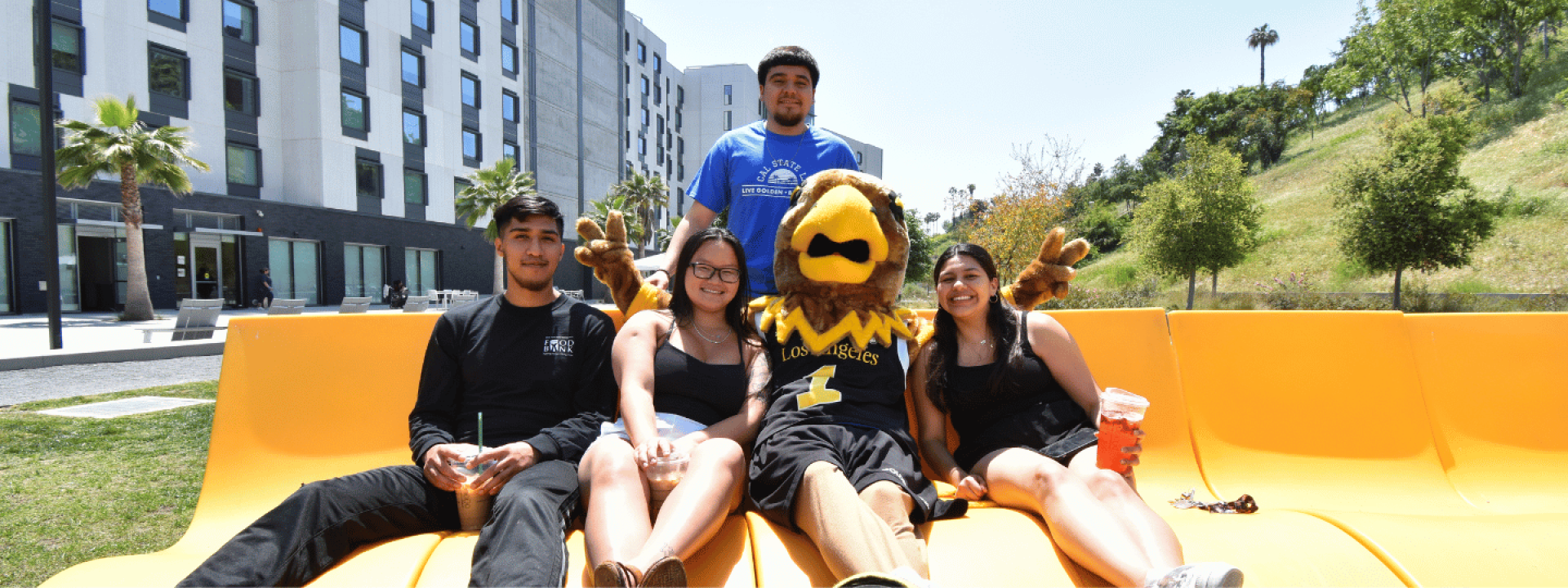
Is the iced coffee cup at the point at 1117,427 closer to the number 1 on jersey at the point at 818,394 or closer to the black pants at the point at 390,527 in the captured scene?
the number 1 on jersey at the point at 818,394

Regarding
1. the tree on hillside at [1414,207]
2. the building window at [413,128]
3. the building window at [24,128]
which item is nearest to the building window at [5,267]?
the building window at [24,128]

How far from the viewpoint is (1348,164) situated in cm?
2131

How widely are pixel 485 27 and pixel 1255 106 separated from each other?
56.8 m

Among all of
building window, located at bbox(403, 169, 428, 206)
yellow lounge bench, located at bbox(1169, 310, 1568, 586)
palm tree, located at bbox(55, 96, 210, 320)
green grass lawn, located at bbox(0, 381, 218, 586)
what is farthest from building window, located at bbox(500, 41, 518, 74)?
yellow lounge bench, located at bbox(1169, 310, 1568, 586)

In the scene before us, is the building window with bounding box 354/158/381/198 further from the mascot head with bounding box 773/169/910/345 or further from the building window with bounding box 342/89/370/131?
the mascot head with bounding box 773/169/910/345

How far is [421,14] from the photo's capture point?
1027 inches

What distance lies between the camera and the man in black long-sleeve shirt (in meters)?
1.96

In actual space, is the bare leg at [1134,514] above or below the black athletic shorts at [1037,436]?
below

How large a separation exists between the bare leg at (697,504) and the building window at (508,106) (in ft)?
103

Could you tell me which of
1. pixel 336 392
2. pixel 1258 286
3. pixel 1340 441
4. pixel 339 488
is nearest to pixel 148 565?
pixel 339 488

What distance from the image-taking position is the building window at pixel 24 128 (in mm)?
16125

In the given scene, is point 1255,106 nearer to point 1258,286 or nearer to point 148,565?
point 1258,286

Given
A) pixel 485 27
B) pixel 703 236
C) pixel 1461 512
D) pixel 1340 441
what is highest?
pixel 485 27

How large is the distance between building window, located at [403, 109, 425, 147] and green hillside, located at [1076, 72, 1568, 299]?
30790 millimetres
